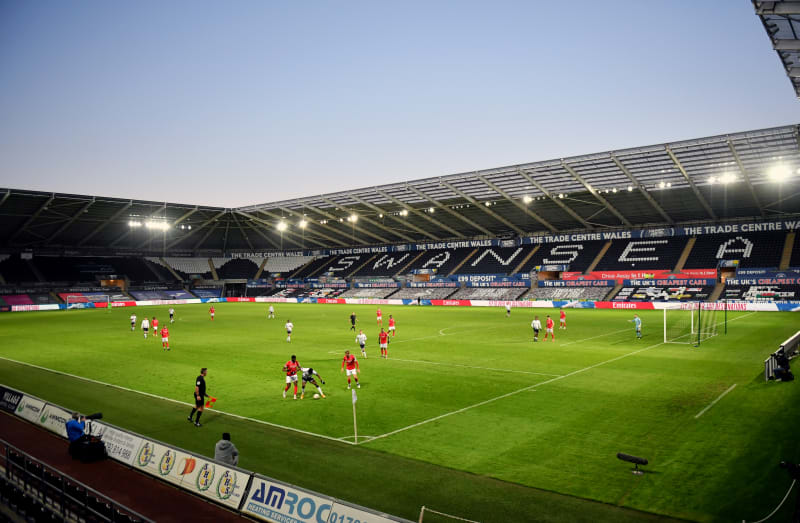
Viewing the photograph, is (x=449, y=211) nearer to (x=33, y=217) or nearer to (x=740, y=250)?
(x=740, y=250)

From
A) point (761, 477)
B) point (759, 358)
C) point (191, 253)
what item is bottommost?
point (761, 477)

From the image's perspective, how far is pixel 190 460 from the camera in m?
10.7

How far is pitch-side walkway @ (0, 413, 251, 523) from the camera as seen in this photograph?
31.6 feet

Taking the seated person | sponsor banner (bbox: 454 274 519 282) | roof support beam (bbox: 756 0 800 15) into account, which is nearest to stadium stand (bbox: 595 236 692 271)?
sponsor banner (bbox: 454 274 519 282)

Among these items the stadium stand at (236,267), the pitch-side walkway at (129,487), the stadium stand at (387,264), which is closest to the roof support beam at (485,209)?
the stadium stand at (387,264)

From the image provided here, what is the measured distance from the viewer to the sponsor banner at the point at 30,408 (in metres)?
15.5

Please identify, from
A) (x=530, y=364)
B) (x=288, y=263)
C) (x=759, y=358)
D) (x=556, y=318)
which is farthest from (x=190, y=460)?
(x=288, y=263)

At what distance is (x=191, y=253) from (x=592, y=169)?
80.9 m

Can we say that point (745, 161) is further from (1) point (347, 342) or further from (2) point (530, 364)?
(1) point (347, 342)

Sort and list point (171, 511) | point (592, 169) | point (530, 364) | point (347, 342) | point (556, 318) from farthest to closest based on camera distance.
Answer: point (592, 169) < point (556, 318) < point (347, 342) < point (530, 364) < point (171, 511)

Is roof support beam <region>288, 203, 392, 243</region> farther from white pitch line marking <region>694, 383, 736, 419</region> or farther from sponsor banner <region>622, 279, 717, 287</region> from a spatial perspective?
white pitch line marking <region>694, 383, 736, 419</region>

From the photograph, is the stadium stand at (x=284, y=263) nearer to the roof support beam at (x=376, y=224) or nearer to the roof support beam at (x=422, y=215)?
the roof support beam at (x=376, y=224)

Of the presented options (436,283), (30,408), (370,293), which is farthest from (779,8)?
(370,293)

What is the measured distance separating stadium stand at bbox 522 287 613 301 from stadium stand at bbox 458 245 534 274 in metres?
7.89
